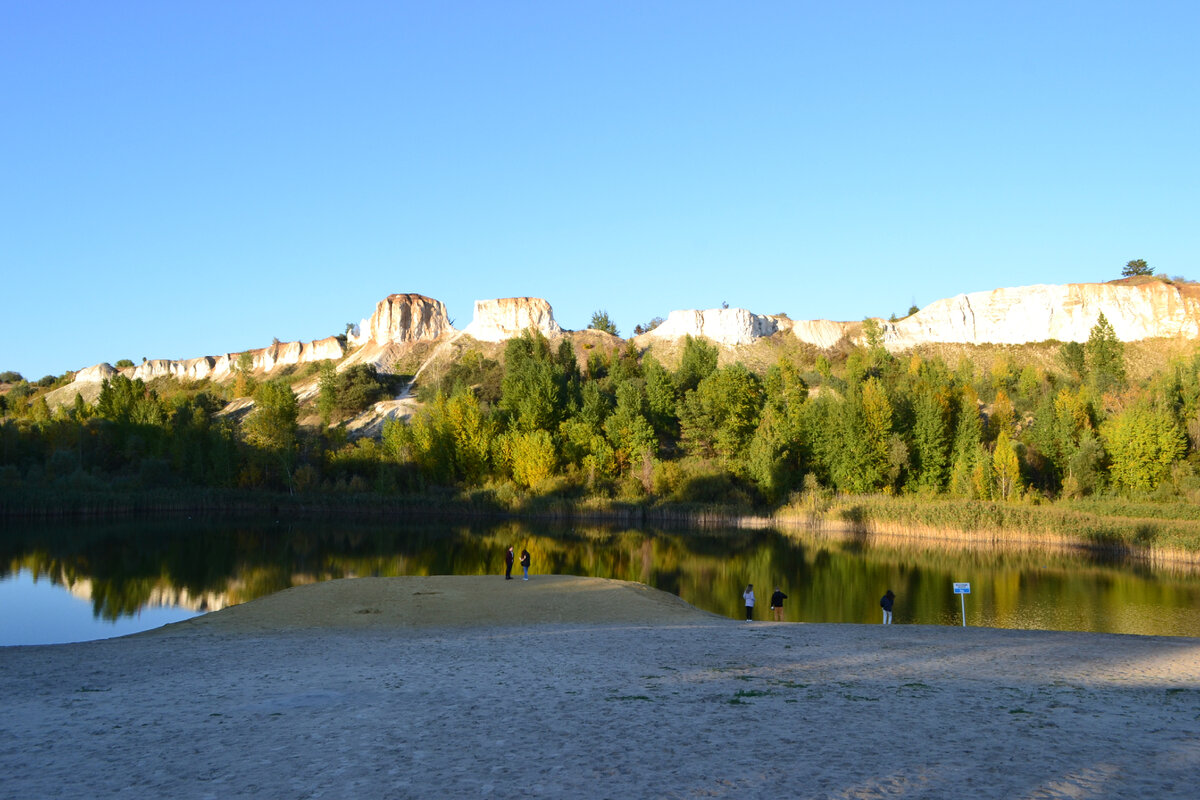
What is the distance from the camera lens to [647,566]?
1280 inches

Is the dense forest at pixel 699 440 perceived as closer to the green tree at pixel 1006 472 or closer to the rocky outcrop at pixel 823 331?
the green tree at pixel 1006 472

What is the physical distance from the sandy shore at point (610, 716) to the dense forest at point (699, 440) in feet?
125

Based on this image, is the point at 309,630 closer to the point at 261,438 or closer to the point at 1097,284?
the point at 261,438

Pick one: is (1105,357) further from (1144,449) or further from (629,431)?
(629,431)

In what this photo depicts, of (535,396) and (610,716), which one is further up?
(535,396)

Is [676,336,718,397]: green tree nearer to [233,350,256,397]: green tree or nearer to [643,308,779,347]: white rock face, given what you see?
[643,308,779,347]: white rock face

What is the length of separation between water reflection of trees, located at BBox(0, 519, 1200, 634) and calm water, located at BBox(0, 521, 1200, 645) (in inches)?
2.8

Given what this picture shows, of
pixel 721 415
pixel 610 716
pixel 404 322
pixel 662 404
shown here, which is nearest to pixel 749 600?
pixel 610 716

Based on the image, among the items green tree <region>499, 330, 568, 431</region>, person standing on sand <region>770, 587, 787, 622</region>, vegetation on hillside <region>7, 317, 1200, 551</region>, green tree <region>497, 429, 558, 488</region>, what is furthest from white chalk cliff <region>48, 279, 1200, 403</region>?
person standing on sand <region>770, 587, 787, 622</region>

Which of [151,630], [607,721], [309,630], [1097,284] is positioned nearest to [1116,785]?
[607,721]

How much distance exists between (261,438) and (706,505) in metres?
35.5

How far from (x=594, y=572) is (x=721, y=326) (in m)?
73.2

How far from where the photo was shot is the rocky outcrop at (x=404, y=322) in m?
114

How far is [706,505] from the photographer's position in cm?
5053
